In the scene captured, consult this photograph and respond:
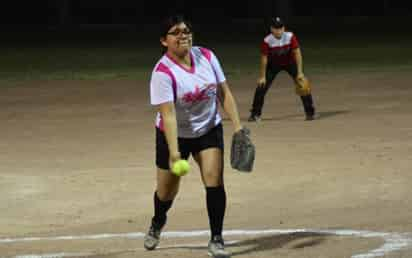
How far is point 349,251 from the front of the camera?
848 cm

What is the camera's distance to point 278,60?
1814 cm

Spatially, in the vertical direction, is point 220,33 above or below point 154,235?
below

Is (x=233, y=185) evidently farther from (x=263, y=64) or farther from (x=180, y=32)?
(x=263, y=64)

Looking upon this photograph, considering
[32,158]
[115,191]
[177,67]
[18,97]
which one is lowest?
[18,97]

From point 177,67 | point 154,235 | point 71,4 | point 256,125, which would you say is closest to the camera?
point 177,67

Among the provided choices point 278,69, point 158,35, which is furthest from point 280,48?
point 158,35

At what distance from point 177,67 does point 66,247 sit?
6.36 feet

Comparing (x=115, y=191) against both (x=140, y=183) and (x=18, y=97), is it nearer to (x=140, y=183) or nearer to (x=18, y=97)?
(x=140, y=183)

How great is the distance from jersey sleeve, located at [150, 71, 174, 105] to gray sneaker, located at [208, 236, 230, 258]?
1.07 meters

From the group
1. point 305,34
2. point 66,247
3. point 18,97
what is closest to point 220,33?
point 305,34

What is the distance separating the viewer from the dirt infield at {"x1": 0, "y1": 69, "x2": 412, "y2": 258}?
30.4 feet

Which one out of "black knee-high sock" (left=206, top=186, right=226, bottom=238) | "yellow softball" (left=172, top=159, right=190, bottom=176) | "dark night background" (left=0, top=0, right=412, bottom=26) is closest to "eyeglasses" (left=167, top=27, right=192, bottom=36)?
"yellow softball" (left=172, top=159, right=190, bottom=176)

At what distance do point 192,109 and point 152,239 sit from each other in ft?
3.93

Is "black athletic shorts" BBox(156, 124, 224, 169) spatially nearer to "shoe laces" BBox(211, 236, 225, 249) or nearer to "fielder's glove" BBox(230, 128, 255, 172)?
"fielder's glove" BBox(230, 128, 255, 172)
